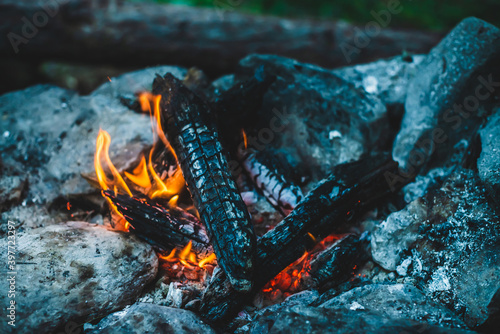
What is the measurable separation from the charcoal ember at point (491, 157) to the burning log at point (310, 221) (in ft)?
2.16

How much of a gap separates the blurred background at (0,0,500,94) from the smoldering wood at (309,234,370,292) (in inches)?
135

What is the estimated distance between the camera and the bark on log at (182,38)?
15.4ft

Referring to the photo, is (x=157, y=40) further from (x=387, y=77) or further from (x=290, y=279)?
(x=290, y=279)

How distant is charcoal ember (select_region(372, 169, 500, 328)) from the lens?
83.1 inches

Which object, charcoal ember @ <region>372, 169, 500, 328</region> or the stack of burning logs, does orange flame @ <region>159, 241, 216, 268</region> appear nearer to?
the stack of burning logs

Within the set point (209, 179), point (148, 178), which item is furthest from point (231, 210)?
point (148, 178)

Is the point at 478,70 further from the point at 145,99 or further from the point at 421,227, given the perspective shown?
the point at 145,99

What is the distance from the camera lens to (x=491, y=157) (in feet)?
7.77

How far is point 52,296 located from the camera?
2.07 meters

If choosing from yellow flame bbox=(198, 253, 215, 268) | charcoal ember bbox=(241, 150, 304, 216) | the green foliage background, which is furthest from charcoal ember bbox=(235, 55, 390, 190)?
the green foliage background

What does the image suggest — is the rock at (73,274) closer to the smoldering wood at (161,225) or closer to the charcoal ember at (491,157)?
the smoldering wood at (161,225)

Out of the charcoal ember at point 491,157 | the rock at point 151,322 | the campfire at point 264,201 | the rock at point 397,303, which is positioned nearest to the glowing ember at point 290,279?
the campfire at point 264,201

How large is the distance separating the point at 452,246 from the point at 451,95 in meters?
1.42

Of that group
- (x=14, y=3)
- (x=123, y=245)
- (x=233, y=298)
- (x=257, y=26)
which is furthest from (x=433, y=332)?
(x=14, y=3)
